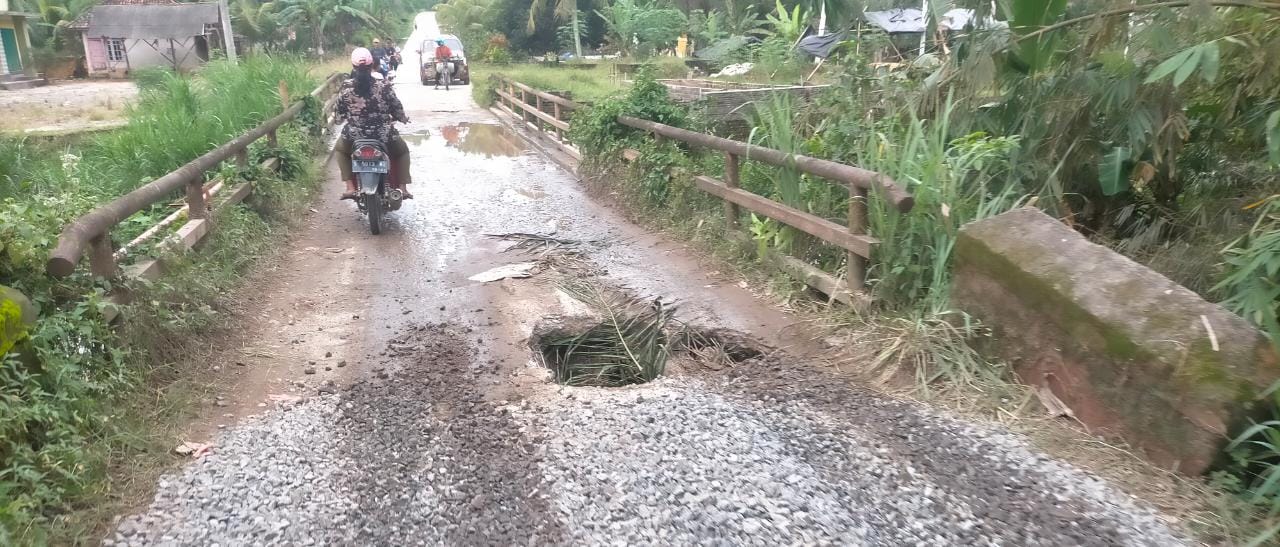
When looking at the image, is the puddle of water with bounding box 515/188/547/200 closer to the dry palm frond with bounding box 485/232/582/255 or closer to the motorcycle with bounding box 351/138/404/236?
the dry palm frond with bounding box 485/232/582/255

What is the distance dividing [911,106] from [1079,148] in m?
1.22

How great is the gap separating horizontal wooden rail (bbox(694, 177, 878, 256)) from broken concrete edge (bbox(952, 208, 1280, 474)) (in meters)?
0.74

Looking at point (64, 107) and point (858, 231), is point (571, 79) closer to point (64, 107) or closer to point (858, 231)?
point (64, 107)

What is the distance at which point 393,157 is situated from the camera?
864 cm

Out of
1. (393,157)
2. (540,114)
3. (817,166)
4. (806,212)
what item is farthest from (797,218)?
(540,114)

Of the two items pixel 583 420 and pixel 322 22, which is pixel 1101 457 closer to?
pixel 583 420

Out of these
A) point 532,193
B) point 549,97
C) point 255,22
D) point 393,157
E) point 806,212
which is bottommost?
point 532,193

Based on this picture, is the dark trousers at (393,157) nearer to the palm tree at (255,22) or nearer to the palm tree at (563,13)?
the palm tree at (563,13)

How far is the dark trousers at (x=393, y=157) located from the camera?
27.9 feet

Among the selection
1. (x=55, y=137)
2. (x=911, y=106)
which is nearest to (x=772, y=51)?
(x=911, y=106)

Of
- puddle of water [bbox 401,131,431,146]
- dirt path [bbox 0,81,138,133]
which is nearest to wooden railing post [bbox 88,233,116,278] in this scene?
dirt path [bbox 0,81,138,133]

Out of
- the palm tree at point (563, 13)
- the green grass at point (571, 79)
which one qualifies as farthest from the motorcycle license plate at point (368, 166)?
the palm tree at point (563, 13)

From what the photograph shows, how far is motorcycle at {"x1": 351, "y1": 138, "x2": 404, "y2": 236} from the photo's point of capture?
8039 mm

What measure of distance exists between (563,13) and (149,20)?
20.0 meters
